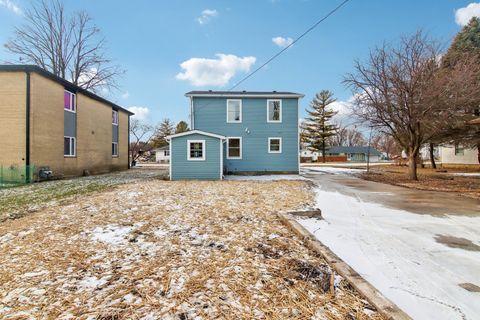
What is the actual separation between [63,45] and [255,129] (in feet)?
67.7

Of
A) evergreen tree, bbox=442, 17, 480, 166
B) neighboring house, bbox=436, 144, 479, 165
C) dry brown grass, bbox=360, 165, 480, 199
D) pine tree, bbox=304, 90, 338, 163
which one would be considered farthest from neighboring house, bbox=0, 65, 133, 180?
pine tree, bbox=304, 90, 338, 163

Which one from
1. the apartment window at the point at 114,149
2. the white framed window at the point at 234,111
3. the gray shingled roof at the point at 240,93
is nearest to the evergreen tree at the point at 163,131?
the apartment window at the point at 114,149

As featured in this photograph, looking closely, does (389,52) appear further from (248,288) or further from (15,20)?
(15,20)

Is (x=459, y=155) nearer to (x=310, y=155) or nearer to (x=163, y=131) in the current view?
(x=310, y=155)

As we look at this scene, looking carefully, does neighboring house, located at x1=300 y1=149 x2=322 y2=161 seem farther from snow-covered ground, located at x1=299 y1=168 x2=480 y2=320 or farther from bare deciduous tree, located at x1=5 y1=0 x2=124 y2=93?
snow-covered ground, located at x1=299 y1=168 x2=480 y2=320

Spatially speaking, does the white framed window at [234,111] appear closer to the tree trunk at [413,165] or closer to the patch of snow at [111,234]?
the tree trunk at [413,165]

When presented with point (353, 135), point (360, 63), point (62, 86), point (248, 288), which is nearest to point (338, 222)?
point (248, 288)

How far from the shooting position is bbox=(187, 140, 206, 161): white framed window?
1250 centimetres

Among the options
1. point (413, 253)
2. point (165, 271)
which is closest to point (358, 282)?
point (413, 253)

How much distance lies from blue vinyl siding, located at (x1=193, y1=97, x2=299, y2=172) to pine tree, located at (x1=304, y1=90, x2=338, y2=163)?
28.2 meters

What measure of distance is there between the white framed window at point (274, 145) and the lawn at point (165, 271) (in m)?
10.6

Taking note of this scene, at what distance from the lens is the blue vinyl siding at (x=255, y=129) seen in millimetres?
15211

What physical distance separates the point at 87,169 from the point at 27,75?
20.4ft

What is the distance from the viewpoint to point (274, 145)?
1536 cm
